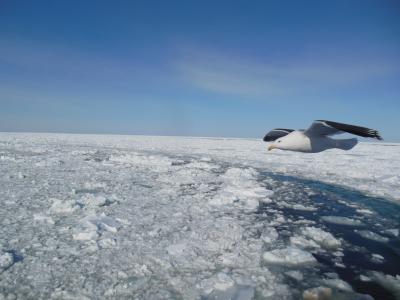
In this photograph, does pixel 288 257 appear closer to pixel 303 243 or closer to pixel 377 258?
pixel 303 243

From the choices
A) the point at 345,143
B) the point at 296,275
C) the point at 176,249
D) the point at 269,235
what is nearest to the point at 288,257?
the point at 296,275

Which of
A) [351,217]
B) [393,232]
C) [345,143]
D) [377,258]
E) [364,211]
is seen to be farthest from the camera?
[364,211]

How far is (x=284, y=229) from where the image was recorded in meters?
4.56

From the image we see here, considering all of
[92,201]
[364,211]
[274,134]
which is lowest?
[364,211]

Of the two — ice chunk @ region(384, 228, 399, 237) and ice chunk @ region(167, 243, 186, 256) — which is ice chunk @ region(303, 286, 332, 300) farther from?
ice chunk @ region(384, 228, 399, 237)

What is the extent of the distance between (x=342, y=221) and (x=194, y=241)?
2.63 meters

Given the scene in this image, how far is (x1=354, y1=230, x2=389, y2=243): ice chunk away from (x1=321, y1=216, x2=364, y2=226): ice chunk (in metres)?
0.38

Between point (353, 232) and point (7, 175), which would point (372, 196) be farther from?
point (7, 175)

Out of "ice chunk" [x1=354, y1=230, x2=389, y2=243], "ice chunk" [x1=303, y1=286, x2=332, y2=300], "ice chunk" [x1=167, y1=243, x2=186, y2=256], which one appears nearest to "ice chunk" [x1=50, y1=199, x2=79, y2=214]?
"ice chunk" [x1=167, y1=243, x2=186, y2=256]

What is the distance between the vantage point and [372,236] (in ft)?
14.4

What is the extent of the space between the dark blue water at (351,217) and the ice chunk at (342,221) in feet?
0.28

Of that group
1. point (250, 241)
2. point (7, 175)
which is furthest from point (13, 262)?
point (7, 175)

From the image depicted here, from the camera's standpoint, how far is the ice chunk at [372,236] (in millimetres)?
4234

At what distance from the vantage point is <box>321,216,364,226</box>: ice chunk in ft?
16.3
